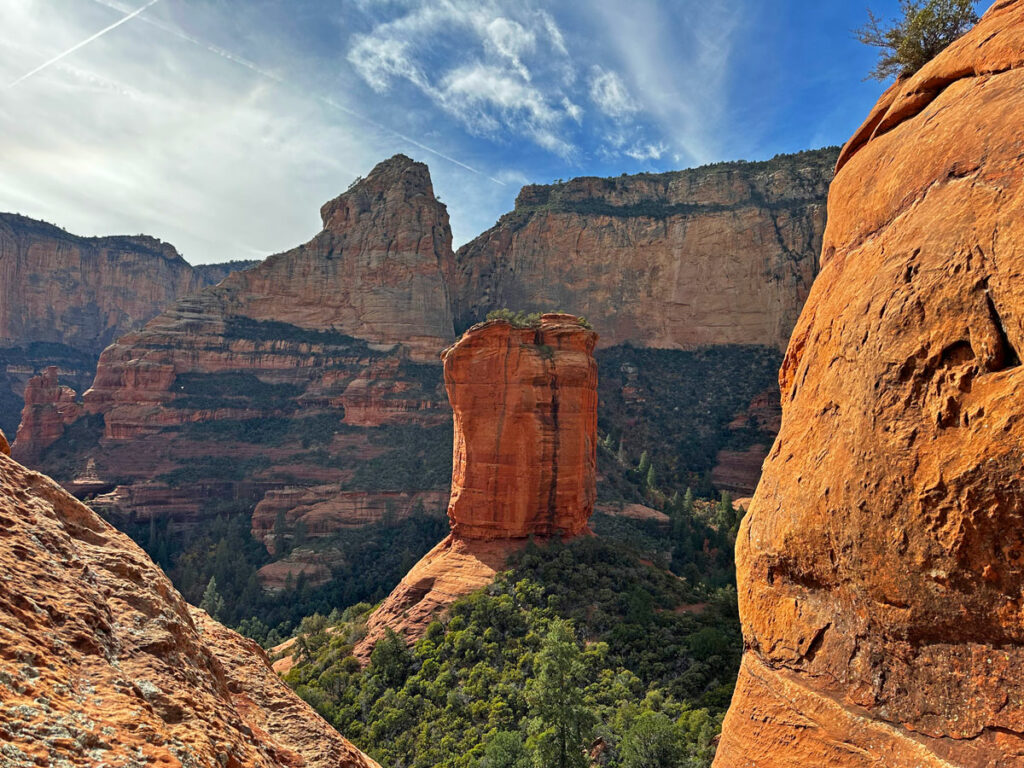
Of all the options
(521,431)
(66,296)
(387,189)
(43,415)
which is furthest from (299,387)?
(66,296)

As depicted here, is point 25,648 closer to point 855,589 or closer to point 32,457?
point 855,589

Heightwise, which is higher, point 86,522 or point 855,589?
point 86,522

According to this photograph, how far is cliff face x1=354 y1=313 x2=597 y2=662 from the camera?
2836 cm

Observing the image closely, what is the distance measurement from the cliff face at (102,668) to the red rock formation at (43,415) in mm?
79548

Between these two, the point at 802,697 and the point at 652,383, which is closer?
the point at 802,697

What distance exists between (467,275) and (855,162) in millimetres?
97089

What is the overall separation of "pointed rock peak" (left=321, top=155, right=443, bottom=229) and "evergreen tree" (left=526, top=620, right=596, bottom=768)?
260ft

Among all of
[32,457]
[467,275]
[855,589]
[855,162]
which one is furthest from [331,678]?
[467,275]

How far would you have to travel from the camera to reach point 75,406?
68688 mm

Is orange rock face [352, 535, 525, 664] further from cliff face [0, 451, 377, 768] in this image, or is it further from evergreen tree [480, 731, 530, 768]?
cliff face [0, 451, 377, 768]

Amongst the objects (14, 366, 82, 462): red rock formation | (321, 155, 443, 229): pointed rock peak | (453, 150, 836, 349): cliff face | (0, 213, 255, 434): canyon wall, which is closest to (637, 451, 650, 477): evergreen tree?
(453, 150, 836, 349): cliff face

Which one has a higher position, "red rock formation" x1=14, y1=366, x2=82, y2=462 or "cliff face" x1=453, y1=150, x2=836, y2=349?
"cliff face" x1=453, y1=150, x2=836, y2=349

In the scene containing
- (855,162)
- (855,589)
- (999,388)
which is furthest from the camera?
(855,162)

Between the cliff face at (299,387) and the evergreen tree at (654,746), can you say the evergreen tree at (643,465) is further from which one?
the evergreen tree at (654,746)
